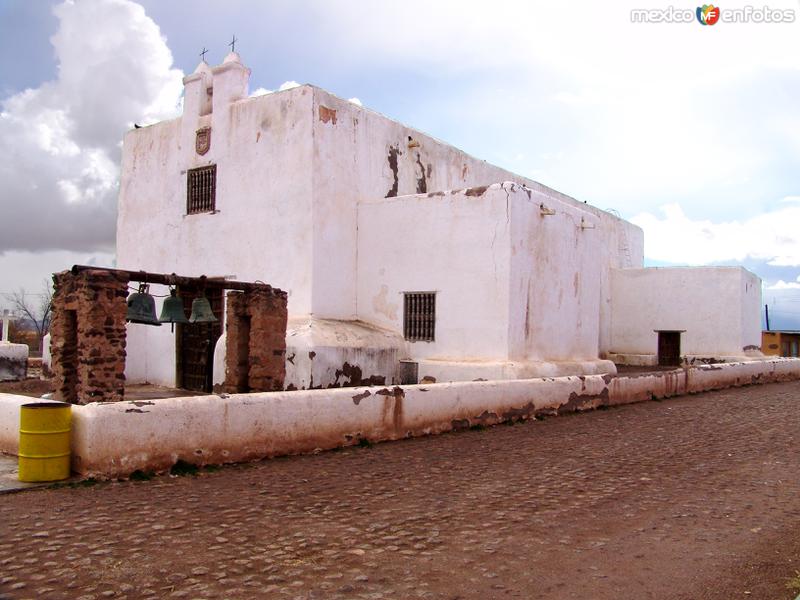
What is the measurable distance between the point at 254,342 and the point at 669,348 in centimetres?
1657

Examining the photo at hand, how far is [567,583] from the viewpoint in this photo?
398 centimetres

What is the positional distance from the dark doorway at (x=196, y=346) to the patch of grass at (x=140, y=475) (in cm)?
849

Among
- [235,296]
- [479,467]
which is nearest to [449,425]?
[479,467]

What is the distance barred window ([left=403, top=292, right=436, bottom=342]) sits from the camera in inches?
571

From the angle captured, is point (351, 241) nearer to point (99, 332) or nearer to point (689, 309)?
point (99, 332)

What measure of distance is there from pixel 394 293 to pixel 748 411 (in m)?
7.01

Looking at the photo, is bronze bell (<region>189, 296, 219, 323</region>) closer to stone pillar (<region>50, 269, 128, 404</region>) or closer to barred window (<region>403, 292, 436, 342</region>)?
stone pillar (<region>50, 269, 128, 404</region>)

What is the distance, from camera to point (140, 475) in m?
6.20

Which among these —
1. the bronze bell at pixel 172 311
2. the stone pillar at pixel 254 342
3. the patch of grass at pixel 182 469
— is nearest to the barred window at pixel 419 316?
the stone pillar at pixel 254 342

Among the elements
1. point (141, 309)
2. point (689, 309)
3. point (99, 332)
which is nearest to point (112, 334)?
point (99, 332)

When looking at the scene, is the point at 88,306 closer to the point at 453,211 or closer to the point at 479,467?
the point at 479,467

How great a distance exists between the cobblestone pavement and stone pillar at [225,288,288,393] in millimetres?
3495

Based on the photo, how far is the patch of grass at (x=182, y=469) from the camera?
6407 mm

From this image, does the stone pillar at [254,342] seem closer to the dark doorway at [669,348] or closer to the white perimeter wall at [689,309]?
the white perimeter wall at [689,309]
